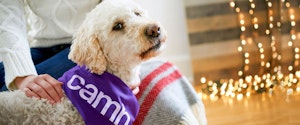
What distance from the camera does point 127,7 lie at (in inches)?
35.0

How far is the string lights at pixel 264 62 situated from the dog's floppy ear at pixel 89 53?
52.0 inches

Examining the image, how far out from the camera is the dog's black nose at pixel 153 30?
811 millimetres

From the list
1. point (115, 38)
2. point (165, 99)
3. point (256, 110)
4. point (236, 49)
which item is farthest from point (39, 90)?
point (236, 49)

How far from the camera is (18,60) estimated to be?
3.03ft

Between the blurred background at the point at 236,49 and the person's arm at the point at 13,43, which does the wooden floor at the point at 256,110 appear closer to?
the blurred background at the point at 236,49

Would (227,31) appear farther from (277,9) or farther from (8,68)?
(8,68)

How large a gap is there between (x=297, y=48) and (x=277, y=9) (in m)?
0.28

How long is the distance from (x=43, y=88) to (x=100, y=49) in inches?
7.2

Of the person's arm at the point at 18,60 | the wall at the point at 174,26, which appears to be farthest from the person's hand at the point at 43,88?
the wall at the point at 174,26

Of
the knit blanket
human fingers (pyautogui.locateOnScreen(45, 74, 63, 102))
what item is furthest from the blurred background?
human fingers (pyautogui.locateOnScreen(45, 74, 63, 102))

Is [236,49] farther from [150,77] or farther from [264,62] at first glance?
[150,77]

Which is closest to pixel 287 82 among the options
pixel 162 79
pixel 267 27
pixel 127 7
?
pixel 267 27

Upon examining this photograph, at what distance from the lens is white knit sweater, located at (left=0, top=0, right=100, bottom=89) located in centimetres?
95

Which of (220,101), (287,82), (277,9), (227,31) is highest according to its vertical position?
(277,9)
